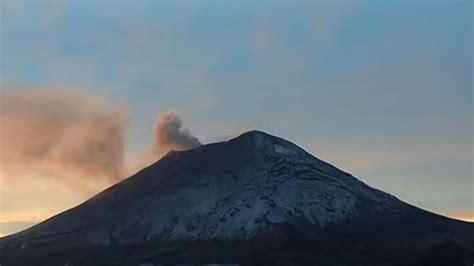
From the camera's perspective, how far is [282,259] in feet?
561

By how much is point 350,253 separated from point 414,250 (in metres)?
12.6

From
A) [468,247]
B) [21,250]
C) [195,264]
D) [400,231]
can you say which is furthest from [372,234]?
[21,250]

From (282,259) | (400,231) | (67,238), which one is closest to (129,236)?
(67,238)

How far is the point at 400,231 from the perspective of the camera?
198250mm

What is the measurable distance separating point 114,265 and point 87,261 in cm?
930

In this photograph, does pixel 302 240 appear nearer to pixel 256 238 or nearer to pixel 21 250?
pixel 256 238

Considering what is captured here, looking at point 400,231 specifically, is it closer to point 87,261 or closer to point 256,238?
point 256,238

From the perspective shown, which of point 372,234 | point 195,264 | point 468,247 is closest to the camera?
point 195,264

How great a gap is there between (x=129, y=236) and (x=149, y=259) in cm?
2275

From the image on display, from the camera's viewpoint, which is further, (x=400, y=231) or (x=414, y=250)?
(x=400, y=231)

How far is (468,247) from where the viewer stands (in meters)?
183

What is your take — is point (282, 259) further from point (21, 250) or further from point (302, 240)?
point (21, 250)

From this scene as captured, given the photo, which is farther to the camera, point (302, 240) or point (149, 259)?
point (302, 240)

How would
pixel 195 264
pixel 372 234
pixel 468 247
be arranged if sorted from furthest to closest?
pixel 372 234 → pixel 468 247 → pixel 195 264
